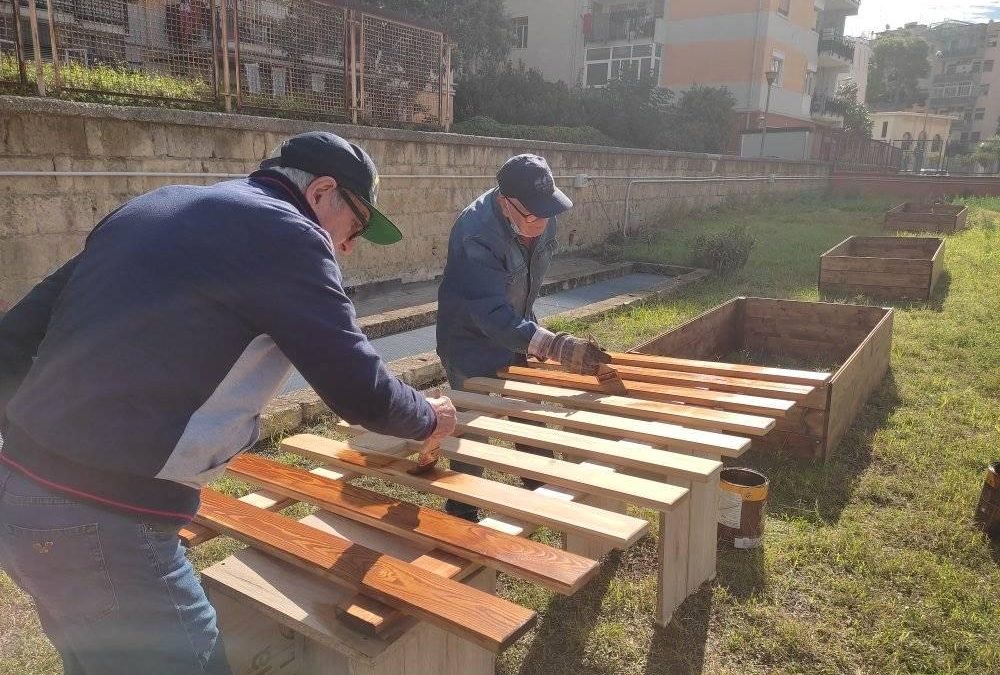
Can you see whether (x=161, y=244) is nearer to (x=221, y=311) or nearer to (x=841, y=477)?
(x=221, y=311)

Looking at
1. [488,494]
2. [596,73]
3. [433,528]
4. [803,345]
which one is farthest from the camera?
[596,73]

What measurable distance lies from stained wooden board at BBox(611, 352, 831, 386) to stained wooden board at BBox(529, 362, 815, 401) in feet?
0.22

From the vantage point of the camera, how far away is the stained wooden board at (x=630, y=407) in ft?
9.46

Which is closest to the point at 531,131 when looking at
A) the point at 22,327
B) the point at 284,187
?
the point at 284,187

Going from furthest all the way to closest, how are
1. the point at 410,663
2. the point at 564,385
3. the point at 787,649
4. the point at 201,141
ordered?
the point at 201,141, the point at 564,385, the point at 787,649, the point at 410,663

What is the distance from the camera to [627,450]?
265cm

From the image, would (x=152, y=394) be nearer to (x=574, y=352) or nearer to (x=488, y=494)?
(x=488, y=494)

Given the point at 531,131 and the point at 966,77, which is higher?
the point at 966,77

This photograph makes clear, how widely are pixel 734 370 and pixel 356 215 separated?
2642mm

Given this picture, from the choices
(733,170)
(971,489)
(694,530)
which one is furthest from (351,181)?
(733,170)

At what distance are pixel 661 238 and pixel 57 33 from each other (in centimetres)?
1090

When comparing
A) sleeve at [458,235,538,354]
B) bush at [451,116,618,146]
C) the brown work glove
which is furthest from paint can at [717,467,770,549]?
bush at [451,116,618,146]

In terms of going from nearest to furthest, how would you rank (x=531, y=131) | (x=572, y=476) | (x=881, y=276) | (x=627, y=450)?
(x=572, y=476) → (x=627, y=450) → (x=881, y=276) → (x=531, y=131)

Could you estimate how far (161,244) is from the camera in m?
1.47
